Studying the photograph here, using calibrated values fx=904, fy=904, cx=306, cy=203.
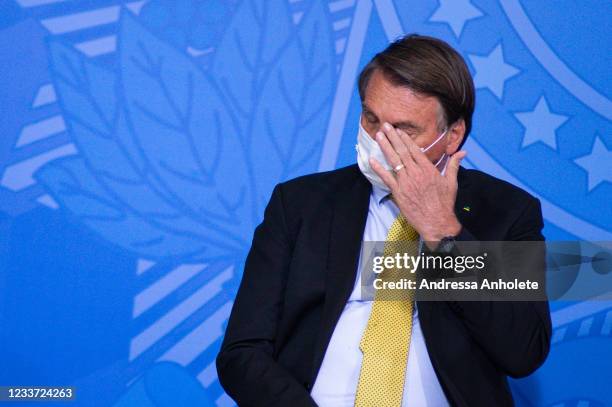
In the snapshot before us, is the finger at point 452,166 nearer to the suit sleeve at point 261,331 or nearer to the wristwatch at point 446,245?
the wristwatch at point 446,245

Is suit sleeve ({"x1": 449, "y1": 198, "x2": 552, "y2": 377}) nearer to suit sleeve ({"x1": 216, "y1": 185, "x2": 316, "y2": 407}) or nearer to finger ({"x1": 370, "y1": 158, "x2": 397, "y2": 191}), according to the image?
finger ({"x1": 370, "y1": 158, "x2": 397, "y2": 191})

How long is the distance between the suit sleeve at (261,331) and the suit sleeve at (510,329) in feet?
1.29

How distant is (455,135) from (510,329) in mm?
535

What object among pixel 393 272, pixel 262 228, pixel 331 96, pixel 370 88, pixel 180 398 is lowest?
pixel 180 398

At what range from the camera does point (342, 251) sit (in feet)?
7.00

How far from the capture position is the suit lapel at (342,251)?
206cm

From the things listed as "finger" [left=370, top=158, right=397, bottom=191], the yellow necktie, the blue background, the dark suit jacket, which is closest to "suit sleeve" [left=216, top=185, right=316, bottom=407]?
the dark suit jacket

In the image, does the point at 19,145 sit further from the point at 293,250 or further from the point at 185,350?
the point at 293,250

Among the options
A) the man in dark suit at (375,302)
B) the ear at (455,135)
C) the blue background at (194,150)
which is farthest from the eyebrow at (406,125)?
the blue background at (194,150)

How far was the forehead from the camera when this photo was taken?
6.84ft

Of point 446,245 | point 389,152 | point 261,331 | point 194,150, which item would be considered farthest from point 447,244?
point 194,150

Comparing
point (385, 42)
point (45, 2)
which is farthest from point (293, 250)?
point (45, 2)

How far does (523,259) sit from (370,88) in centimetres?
54

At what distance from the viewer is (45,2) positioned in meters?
2.71
